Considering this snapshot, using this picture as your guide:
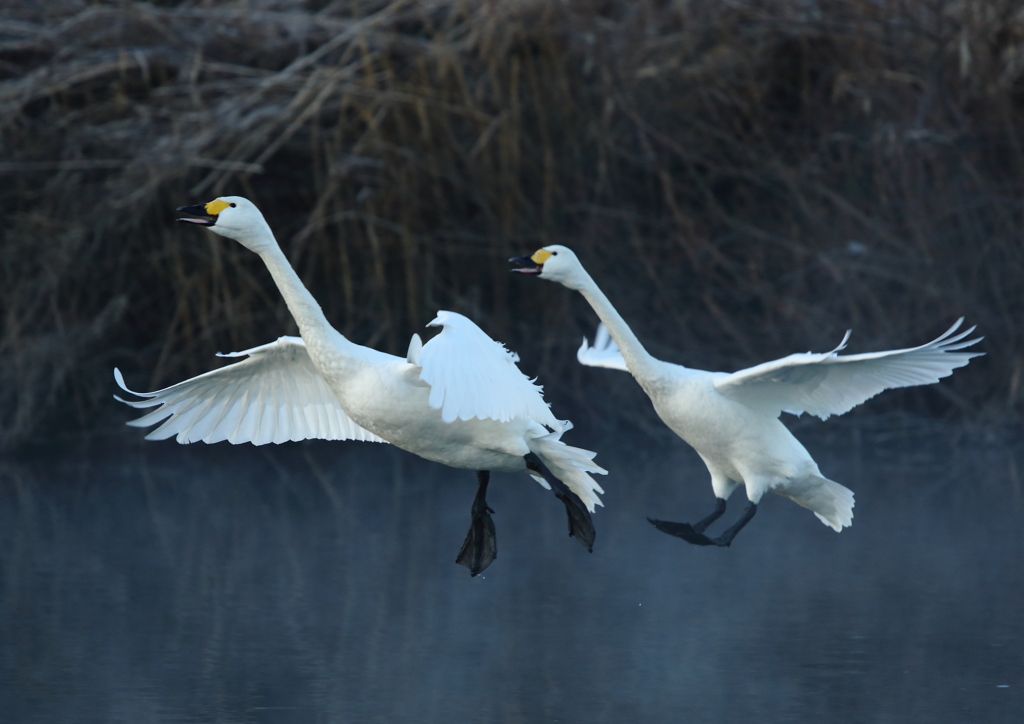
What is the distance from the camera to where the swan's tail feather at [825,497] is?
5793 millimetres

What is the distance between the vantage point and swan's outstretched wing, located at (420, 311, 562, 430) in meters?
4.40

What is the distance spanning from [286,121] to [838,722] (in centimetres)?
699

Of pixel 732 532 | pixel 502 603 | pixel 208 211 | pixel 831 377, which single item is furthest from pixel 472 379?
pixel 831 377

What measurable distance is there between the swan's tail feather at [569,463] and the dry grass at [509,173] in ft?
14.7

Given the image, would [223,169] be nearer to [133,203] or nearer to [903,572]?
[133,203]

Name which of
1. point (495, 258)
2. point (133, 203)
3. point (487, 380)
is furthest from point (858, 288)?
point (487, 380)

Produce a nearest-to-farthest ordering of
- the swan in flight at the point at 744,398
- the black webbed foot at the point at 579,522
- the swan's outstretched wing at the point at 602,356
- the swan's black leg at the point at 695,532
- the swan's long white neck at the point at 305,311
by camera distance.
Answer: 1. the swan's long white neck at the point at 305,311
2. the black webbed foot at the point at 579,522
3. the swan in flight at the point at 744,398
4. the swan's black leg at the point at 695,532
5. the swan's outstretched wing at the point at 602,356

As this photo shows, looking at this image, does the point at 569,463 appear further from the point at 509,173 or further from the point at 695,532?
the point at 509,173

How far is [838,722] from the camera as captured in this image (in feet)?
14.0

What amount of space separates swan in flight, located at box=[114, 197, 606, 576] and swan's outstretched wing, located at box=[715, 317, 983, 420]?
2.41 ft

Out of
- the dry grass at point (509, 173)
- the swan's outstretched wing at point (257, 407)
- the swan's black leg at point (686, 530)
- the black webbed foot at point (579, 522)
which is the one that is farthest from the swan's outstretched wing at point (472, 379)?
the dry grass at point (509, 173)

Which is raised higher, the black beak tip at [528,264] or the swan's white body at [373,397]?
the black beak tip at [528,264]

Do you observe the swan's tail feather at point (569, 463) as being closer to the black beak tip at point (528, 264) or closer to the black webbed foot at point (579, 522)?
the black webbed foot at point (579, 522)

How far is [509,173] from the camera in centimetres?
1012
